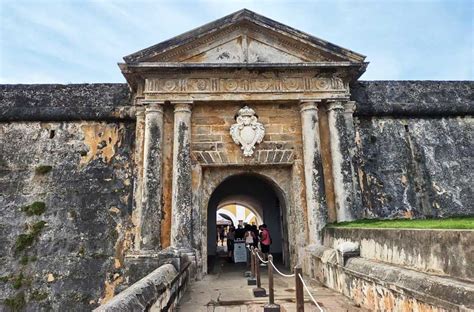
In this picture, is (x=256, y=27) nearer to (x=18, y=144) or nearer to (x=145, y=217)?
(x=145, y=217)

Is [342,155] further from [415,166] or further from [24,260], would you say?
[24,260]

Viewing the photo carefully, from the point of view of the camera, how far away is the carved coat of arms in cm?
804

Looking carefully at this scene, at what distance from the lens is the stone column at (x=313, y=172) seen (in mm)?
7586

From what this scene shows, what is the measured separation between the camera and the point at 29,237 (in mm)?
7953

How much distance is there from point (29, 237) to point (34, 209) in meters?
0.61

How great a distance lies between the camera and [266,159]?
806 cm

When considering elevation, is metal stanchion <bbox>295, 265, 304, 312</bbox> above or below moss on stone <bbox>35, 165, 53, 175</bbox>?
below

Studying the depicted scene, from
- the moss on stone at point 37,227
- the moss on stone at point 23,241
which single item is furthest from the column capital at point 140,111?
the moss on stone at point 23,241

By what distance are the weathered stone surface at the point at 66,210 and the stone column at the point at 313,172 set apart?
3.95 m

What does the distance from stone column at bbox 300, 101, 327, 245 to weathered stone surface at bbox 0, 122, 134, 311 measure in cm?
395

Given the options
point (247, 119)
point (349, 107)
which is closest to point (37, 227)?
point (247, 119)

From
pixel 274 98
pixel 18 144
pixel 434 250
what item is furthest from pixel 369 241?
pixel 18 144

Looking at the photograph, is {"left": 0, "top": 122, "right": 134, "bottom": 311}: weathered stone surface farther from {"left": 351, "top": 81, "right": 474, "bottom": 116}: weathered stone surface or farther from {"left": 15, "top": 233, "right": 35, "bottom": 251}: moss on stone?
{"left": 351, "top": 81, "right": 474, "bottom": 116}: weathered stone surface

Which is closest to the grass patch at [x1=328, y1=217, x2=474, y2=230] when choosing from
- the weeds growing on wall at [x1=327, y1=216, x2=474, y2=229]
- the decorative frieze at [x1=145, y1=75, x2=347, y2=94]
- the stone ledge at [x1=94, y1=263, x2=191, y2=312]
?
the weeds growing on wall at [x1=327, y1=216, x2=474, y2=229]
